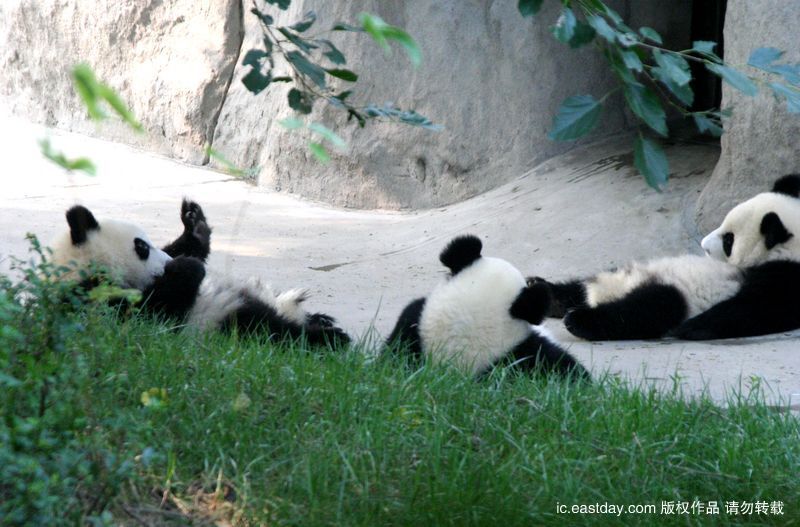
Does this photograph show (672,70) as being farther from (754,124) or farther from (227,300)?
(754,124)

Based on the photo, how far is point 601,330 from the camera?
609 cm

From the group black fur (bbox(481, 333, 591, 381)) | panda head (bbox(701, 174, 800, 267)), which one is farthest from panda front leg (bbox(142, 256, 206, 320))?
panda head (bbox(701, 174, 800, 267))

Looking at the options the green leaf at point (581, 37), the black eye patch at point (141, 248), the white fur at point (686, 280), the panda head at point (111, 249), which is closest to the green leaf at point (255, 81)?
the green leaf at point (581, 37)

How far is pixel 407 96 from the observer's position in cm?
1047

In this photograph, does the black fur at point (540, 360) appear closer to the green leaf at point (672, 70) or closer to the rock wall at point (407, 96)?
the green leaf at point (672, 70)

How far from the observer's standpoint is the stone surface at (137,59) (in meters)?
12.2

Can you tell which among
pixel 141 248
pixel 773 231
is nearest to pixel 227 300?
pixel 141 248

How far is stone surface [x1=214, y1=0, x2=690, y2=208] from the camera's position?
10039 mm

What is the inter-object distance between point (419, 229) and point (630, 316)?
Result: 3474mm

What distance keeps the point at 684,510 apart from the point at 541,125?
24.0 feet

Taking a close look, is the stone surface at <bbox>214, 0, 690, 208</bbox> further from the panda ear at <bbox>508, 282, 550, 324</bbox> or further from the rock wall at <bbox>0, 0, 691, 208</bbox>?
the panda ear at <bbox>508, 282, 550, 324</bbox>

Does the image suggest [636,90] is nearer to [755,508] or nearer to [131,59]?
[755,508]

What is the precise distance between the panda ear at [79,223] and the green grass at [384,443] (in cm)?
92

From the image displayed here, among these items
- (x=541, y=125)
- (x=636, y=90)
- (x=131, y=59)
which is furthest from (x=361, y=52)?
(x=636, y=90)
